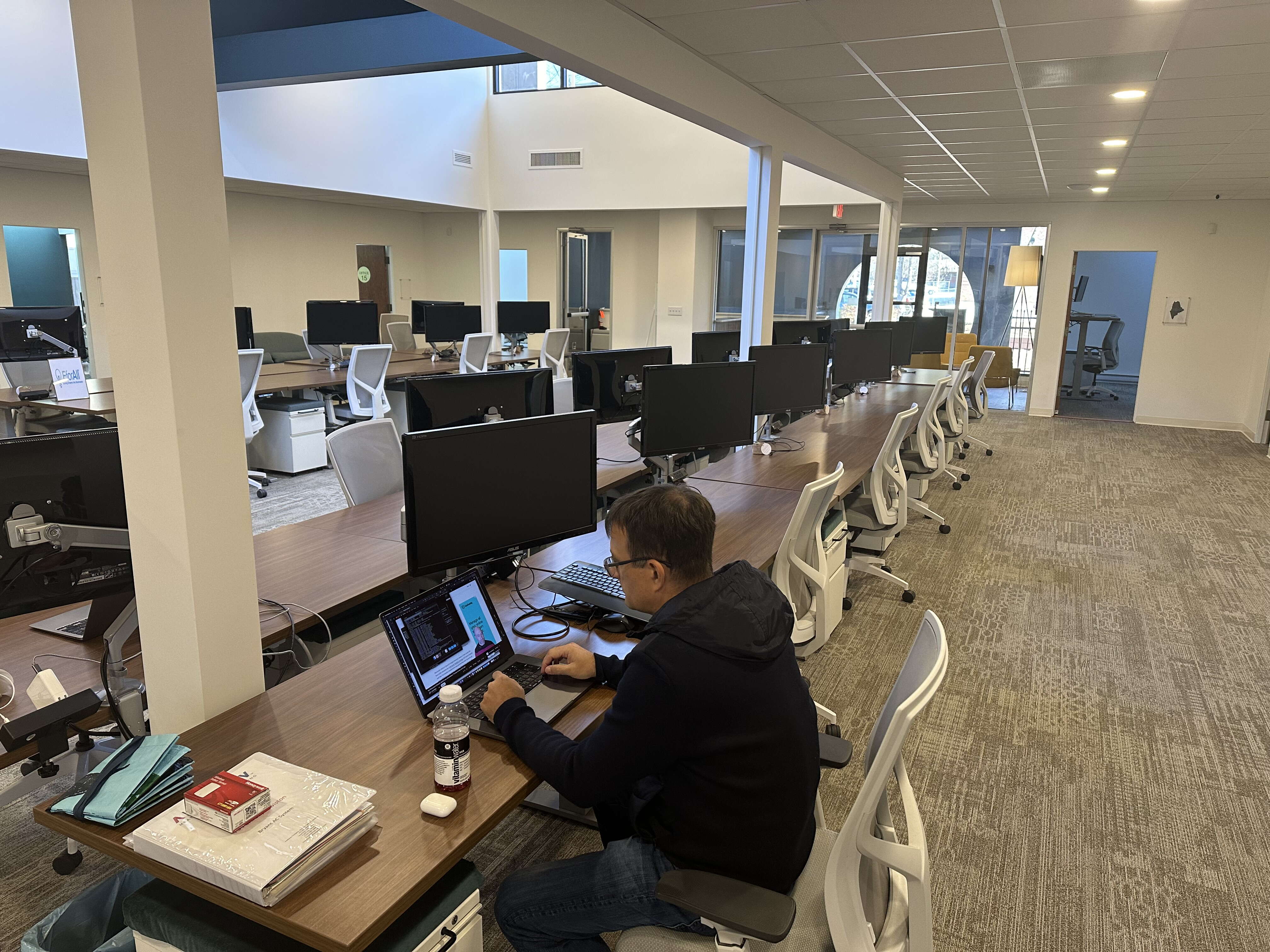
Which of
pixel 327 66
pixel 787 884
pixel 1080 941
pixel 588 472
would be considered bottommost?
pixel 1080 941

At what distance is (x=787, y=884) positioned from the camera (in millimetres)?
1546

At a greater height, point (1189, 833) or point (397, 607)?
point (397, 607)

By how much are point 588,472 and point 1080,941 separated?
1.80 metres

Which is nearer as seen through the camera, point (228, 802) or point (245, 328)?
point (228, 802)

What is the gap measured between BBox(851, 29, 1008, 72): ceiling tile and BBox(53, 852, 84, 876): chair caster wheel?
15.2 feet

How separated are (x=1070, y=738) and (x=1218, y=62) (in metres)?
3.53

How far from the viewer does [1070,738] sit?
3.23m

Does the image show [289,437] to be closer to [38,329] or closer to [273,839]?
[38,329]

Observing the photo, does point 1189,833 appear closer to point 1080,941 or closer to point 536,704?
point 1080,941

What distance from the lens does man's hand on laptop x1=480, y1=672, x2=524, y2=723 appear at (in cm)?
173

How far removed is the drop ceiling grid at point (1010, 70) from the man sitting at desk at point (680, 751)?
3131 mm

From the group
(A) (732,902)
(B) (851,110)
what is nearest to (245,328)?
(B) (851,110)

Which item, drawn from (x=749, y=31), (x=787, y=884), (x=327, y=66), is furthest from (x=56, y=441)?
(x=327, y=66)

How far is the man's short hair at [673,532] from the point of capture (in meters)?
1.64
